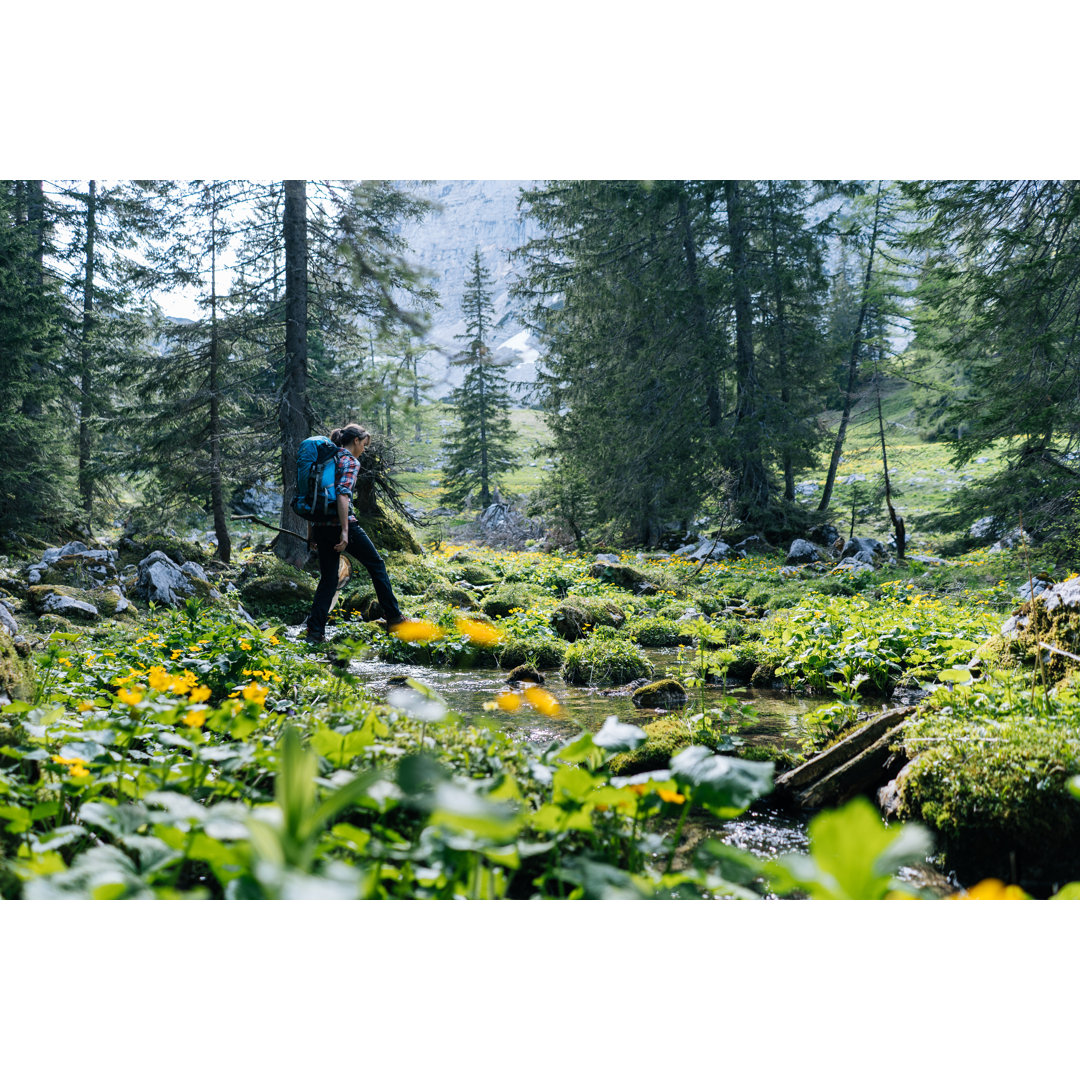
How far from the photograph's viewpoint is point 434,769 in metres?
1.51

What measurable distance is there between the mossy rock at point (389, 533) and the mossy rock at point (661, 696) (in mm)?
6227

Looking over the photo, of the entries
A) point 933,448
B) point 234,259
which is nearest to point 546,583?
point 234,259

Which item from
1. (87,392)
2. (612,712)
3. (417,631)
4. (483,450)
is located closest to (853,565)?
(612,712)

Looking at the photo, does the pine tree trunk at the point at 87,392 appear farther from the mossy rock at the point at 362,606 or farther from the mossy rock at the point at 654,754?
the mossy rock at the point at 654,754

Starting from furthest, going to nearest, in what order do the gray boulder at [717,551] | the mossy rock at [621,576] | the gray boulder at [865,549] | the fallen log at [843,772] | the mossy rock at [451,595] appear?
the gray boulder at [717,551] → the gray boulder at [865,549] → the mossy rock at [621,576] → the mossy rock at [451,595] → the fallen log at [843,772]

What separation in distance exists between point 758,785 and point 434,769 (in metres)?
0.79

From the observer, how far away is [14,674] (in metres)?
2.99

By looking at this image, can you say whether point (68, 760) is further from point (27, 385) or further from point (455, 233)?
point (455, 233)

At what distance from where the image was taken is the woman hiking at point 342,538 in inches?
217

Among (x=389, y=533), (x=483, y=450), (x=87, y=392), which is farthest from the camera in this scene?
(x=483, y=450)

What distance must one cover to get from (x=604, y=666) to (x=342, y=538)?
2575mm

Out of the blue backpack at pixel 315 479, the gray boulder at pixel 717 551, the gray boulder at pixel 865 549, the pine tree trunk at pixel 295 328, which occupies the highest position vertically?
the pine tree trunk at pixel 295 328

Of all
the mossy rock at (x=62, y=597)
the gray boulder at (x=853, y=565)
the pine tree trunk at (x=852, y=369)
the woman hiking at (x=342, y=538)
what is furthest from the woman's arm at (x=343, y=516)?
the pine tree trunk at (x=852, y=369)
